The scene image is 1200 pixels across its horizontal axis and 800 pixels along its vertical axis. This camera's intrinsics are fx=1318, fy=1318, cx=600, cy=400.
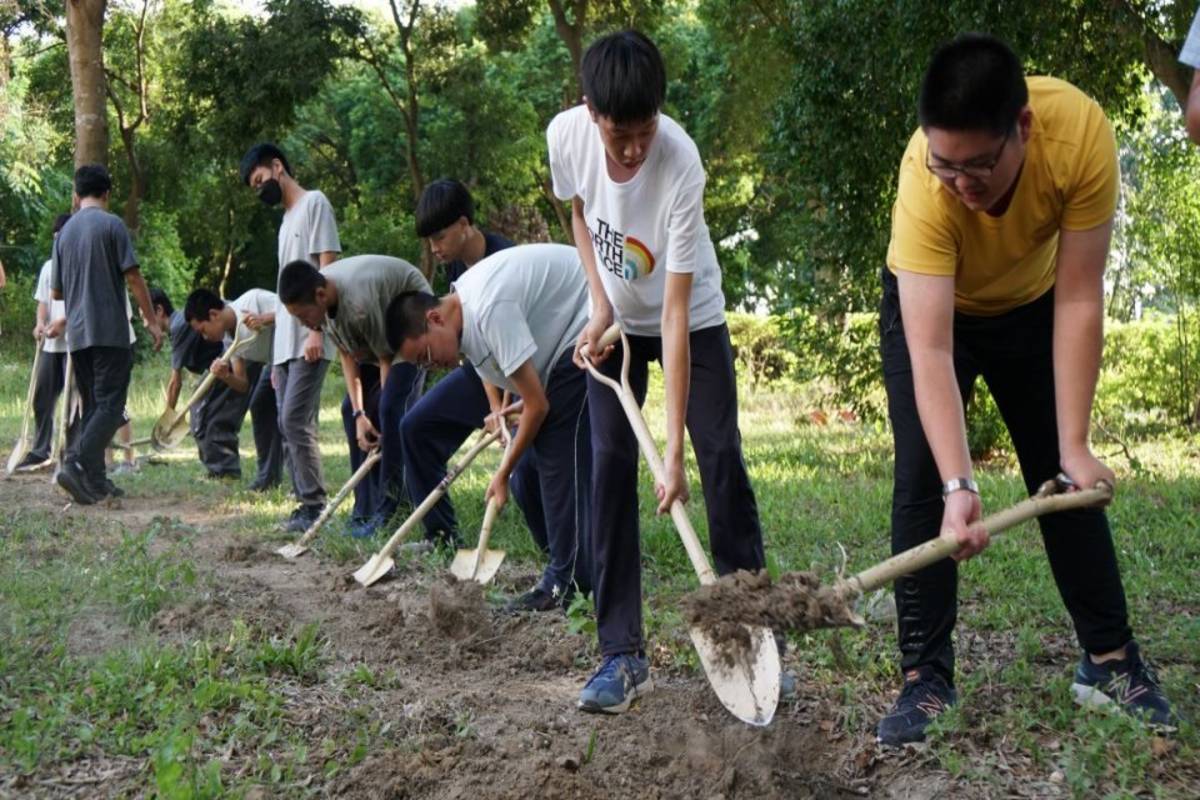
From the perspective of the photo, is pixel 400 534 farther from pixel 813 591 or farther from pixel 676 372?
pixel 813 591

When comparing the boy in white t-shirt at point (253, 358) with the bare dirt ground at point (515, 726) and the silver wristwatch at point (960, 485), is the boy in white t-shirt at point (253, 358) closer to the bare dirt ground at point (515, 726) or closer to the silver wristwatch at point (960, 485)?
the bare dirt ground at point (515, 726)

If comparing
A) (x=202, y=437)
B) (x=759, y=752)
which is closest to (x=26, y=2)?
(x=202, y=437)

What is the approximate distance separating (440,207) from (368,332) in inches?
33.7

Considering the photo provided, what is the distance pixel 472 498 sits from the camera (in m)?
7.67

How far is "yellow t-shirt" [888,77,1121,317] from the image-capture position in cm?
300

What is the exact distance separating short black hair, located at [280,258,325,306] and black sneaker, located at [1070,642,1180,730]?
413 cm

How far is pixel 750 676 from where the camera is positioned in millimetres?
3332

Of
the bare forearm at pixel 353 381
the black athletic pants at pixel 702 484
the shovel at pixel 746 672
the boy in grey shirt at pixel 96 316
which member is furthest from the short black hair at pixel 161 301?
the shovel at pixel 746 672

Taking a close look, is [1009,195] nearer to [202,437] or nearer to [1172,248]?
[202,437]

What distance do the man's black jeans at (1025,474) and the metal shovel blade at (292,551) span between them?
3796mm

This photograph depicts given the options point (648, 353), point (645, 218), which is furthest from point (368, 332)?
point (645, 218)

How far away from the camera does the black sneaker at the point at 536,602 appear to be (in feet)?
17.2

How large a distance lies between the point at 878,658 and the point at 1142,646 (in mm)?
820

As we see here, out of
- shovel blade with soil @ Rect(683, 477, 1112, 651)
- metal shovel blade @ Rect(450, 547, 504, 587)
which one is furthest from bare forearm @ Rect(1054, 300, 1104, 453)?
metal shovel blade @ Rect(450, 547, 504, 587)
